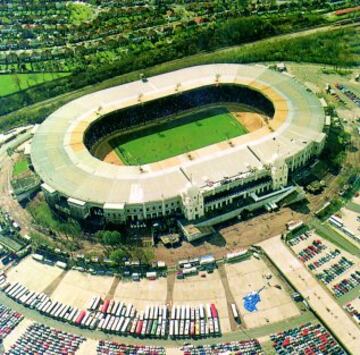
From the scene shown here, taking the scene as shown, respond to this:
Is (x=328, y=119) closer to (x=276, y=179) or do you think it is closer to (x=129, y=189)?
(x=276, y=179)

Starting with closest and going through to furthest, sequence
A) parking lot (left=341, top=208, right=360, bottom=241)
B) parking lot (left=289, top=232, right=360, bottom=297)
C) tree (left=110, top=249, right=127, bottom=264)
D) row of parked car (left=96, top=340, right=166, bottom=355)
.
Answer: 1. row of parked car (left=96, top=340, right=166, bottom=355)
2. parking lot (left=289, top=232, right=360, bottom=297)
3. tree (left=110, top=249, right=127, bottom=264)
4. parking lot (left=341, top=208, right=360, bottom=241)

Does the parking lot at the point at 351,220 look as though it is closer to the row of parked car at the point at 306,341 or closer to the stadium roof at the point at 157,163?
the stadium roof at the point at 157,163

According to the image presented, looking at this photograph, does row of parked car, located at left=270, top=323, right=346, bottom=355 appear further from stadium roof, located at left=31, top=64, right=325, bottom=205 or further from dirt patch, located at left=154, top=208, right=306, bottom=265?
stadium roof, located at left=31, top=64, right=325, bottom=205

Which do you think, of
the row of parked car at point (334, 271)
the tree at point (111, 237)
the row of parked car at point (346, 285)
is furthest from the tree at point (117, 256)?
the row of parked car at point (346, 285)

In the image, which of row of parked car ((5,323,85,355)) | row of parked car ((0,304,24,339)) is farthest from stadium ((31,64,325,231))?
row of parked car ((5,323,85,355))

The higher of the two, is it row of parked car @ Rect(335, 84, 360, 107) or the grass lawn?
row of parked car @ Rect(335, 84, 360, 107)

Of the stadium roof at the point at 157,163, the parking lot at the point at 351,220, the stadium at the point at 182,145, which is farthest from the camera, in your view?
the stadium roof at the point at 157,163
